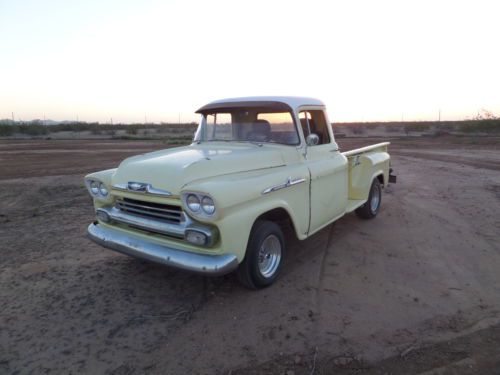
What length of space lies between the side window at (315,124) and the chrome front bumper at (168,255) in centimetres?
228

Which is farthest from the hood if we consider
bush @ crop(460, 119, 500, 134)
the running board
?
bush @ crop(460, 119, 500, 134)

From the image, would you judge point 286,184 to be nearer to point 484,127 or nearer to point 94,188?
point 94,188

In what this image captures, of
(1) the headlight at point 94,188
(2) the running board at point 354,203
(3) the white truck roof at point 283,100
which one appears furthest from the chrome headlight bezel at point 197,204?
(2) the running board at point 354,203

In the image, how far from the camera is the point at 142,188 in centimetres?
368

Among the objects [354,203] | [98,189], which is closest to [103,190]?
[98,189]

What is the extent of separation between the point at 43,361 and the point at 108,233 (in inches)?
55.9

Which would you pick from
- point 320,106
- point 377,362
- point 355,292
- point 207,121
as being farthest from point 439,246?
point 207,121

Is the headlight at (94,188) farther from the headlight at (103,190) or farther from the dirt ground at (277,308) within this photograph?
the dirt ground at (277,308)

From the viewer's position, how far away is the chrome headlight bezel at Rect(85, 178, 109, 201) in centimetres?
424

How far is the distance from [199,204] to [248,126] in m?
2.03

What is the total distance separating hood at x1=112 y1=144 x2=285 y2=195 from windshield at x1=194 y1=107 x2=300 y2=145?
0.34 metres

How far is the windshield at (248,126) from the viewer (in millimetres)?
4750

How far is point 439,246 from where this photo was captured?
17.1 ft

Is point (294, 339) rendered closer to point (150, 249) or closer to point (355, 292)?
point (355, 292)
